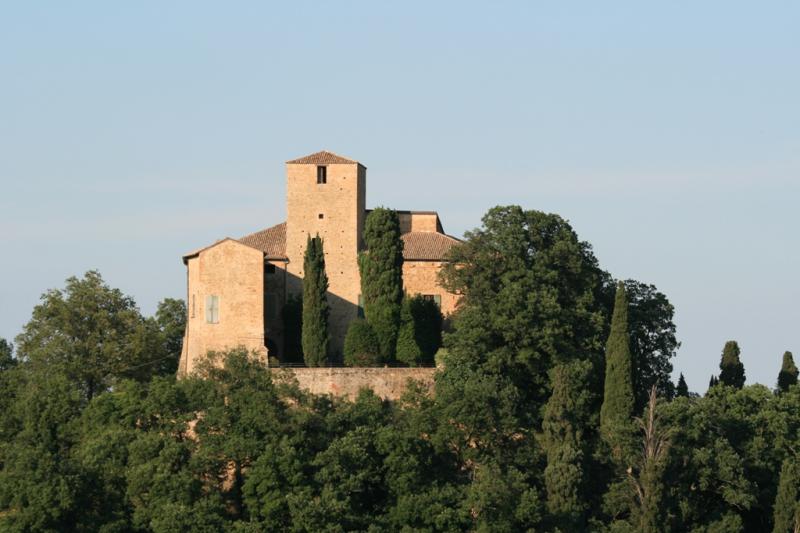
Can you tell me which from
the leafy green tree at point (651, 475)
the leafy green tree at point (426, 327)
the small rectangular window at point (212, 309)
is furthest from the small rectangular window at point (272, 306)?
the leafy green tree at point (651, 475)

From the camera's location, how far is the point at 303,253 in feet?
213

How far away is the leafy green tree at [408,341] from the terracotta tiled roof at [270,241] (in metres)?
4.86

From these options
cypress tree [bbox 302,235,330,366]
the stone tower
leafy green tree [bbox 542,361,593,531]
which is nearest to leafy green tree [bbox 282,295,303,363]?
the stone tower

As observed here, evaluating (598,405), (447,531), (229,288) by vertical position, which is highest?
(229,288)

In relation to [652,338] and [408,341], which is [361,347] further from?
[652,338]

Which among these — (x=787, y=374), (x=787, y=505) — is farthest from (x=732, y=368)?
(x=787, y=505)

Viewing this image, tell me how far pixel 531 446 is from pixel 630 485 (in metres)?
3.19

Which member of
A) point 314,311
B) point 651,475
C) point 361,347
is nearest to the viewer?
point 651,475

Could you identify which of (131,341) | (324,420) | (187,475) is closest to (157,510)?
(187,475)

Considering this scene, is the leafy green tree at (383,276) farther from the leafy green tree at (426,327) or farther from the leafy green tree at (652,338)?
the leafy green tree at (652,338)

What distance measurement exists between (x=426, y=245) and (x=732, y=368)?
10962 millimetres

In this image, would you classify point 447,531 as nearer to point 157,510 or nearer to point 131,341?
point 157,510

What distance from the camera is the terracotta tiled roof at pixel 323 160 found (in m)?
65.6

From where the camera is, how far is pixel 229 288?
62.2 metres
